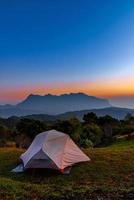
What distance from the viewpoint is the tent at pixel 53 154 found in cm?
1752

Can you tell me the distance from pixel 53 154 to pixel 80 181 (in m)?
3.00

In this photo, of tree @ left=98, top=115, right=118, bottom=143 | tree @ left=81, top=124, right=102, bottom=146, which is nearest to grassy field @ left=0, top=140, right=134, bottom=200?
tree @ left=81, top=124, right=102, bottom=146

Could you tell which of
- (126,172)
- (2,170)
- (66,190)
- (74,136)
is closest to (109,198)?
(66,190)

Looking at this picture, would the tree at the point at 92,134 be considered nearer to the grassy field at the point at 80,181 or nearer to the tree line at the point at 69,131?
the tree line at the point at 69,131

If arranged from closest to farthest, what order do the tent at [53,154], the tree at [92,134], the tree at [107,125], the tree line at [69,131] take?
the tent at [53,154] < the tree line at [69,131] < the tree at [92,134] < the tree at [107,125]

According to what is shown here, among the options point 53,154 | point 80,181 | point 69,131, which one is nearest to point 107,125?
point 69,131

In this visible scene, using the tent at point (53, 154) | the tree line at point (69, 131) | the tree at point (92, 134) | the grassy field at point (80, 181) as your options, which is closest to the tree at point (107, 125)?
the tree line at point (69, 131)

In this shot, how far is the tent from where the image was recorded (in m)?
17.5

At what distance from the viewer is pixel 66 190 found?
11.2 metres

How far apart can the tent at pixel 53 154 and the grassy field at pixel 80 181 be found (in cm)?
50

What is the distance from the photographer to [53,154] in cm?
1789

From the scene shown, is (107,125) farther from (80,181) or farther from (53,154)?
(80,181)

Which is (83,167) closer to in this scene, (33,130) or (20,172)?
(20,172)

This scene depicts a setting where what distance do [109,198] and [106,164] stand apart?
28.5 ft
